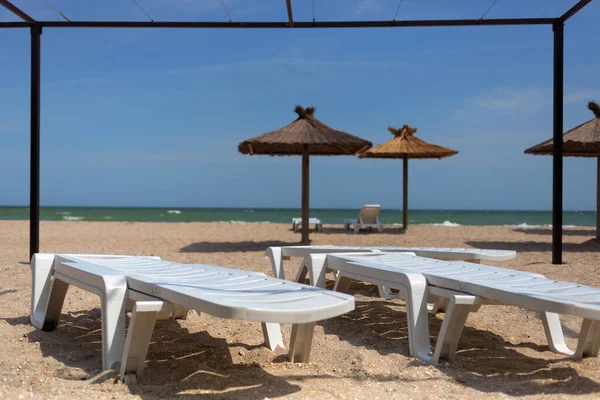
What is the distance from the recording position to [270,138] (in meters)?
9.12

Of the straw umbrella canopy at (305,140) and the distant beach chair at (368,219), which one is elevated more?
the straw umbrella canopy at (305,140)

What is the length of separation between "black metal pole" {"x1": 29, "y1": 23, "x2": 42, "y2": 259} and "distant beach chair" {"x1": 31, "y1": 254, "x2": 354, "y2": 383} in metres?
2.96

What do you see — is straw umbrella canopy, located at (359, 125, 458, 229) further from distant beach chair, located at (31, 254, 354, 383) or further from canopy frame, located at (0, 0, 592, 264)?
distant beach chair, located at (31, 254, 354, 383)

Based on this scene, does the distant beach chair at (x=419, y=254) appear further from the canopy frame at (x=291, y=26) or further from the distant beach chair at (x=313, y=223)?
the distant beach chair at (x=313, y=223)

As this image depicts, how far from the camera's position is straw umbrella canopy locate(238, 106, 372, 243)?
903cm

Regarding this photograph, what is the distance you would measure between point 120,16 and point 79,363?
4842 millimetres

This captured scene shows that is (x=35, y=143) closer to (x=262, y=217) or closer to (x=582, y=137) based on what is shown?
(x=582, y=137)

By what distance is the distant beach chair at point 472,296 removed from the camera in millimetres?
2471

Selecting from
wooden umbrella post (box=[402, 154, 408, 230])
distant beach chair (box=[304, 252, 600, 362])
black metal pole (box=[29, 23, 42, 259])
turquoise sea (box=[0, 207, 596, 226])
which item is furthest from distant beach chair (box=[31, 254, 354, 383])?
turquoise sea (box=[0, 207, 596, 226])

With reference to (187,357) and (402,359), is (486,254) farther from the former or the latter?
(187,357)

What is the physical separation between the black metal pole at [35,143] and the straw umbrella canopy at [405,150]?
7.86 m

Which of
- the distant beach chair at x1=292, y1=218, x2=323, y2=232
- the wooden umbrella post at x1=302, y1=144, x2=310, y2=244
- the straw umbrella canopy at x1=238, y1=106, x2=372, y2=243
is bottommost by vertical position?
the distant beach chair at x1=292, y1=218, x2=323, y2=232

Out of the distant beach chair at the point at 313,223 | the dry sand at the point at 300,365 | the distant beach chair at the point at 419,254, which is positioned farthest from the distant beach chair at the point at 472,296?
Answer: the distant beach chair at the point at 313,223

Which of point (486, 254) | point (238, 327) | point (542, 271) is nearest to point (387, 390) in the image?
point (238, 327)
